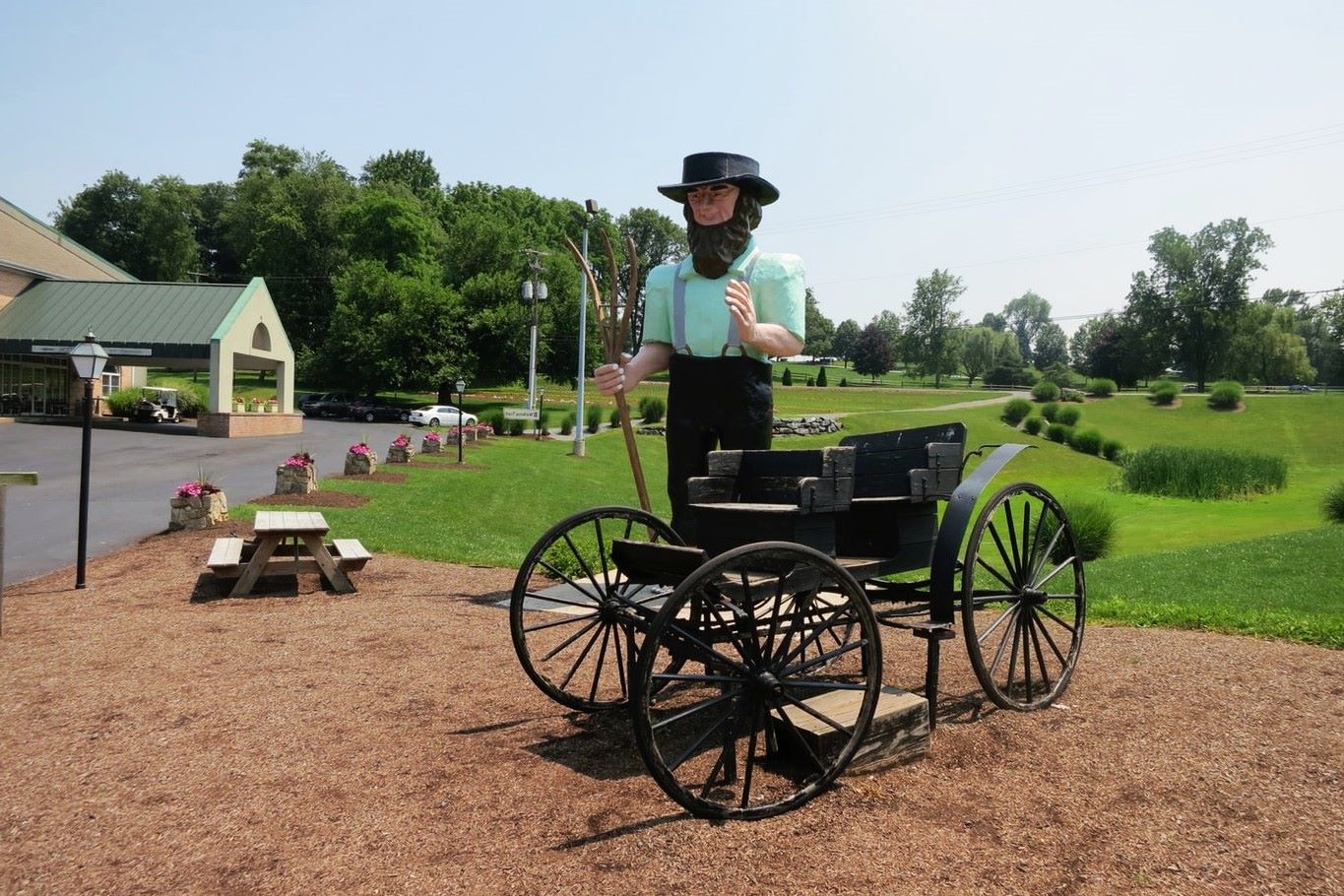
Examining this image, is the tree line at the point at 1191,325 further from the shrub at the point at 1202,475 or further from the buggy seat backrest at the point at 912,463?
the buggy seat backrest at the point at 912,463

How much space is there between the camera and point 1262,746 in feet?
14.5

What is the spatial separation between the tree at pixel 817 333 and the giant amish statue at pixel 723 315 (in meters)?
98.2

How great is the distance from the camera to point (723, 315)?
232 inches

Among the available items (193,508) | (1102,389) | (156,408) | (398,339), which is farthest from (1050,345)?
(193,508)

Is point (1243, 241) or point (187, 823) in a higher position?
point (1243, 241)

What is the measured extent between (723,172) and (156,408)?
36995 millimetres

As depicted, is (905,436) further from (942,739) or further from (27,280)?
(27,280)

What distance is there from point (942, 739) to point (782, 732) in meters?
0.91

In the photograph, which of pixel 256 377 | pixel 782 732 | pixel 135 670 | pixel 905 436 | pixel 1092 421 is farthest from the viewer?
pixel 256 377

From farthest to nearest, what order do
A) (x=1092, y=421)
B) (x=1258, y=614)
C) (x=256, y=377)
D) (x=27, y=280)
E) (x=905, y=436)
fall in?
(x=256, y=377)
(x=1092, y=421)
(x=27, y=280)
(x=1258, y=614)
(x=905, y=436)

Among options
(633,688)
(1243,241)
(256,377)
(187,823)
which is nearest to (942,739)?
(633,688)

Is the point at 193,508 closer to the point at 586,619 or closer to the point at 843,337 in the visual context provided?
the point at 586,619

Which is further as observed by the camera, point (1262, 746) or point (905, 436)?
point (905, 436)

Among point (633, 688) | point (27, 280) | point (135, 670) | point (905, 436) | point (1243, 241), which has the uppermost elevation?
point (1243, 241)
